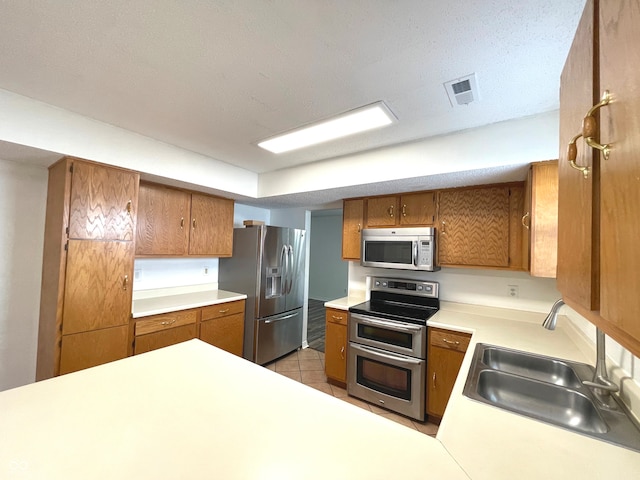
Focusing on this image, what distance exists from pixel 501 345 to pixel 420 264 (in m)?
0.97

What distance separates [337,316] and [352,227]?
1014 millimetres

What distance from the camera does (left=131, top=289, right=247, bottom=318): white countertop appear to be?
238 cm

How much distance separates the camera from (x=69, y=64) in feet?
4.38

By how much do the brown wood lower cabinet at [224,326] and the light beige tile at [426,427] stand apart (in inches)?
78.3

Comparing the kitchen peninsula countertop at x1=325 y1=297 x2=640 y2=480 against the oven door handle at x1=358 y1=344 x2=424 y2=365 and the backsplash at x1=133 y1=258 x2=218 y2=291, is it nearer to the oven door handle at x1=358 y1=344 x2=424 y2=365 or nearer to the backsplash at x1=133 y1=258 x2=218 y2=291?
the oven door handle at x1=358 y1=344 x2=424 y2=365

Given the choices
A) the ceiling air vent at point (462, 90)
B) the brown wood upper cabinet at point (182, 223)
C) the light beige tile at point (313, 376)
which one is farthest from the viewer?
the light beige tile at point (313, 376)

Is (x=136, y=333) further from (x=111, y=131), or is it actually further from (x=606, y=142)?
(x=606, y=142)

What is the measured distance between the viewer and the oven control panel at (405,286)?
106 inches

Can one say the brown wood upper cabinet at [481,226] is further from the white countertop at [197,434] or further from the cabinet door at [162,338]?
the cabinet door at [162,338]

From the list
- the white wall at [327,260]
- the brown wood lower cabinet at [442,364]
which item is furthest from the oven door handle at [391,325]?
the white wall at [327,260]

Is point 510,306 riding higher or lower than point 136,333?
higher

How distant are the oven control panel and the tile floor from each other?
1.13 m

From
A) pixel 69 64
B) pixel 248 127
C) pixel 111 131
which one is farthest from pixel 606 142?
pixel 111 131

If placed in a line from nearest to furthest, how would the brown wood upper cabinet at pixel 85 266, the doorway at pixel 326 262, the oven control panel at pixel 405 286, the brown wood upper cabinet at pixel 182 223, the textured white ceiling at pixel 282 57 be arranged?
the textured white ceiling at pixel 282 57 < the brown wood upper cabinet at pixel 85 266 < the brown wood upper cabinet at pixel 182 223 < the oven control panel at pixel 405 286 < the doorway at pixel 326 262
